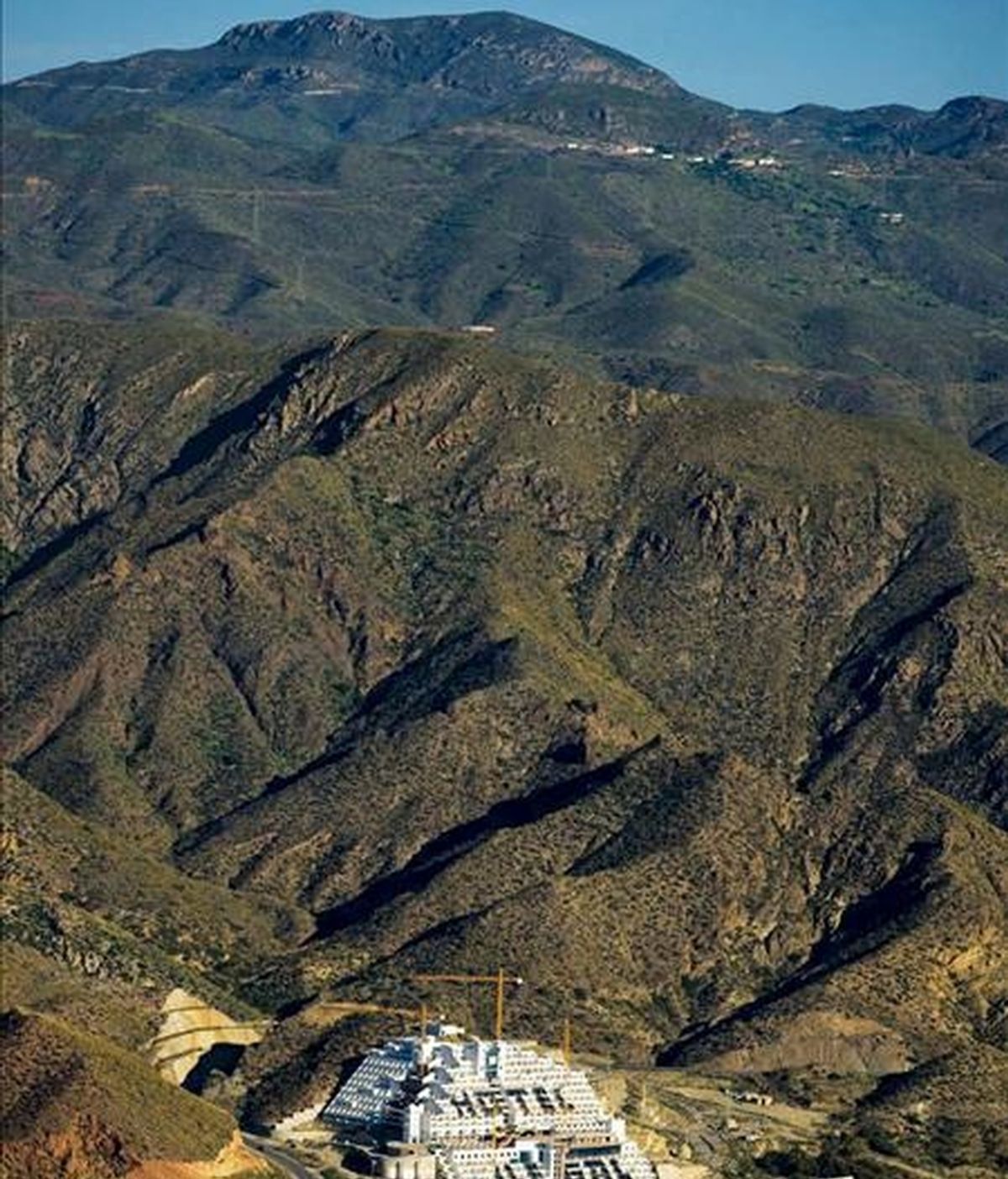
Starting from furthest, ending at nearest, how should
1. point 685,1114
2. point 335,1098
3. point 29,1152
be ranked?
point 685,1114 < point 335,1098 < point 29,1152

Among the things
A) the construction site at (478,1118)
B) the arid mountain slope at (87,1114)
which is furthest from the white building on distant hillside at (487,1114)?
the arid mountain slope at (87,1114)

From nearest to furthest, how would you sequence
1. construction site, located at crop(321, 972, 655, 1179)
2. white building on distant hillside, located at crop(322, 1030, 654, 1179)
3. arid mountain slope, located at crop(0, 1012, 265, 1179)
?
1. arid mountain slope, located at crop(0, 1012, 265, 1179)
2. construction site, located at crop(321, 972, 655, 1179)
3. white building on distant hillside, located at crop(322, 1030, 654, 1179)

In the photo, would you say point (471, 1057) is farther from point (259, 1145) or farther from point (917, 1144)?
point (917, 1144)

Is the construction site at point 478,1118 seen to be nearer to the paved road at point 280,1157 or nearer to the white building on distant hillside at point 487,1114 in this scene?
the white building on distant hillside at point 487,1114

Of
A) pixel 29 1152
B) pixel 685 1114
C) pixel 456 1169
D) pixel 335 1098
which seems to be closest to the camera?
pixel 29 1152

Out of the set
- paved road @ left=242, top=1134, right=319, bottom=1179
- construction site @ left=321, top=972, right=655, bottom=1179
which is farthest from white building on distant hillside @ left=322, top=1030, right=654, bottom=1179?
paved road @ left=242, top=1134, right=319, bottom=1179

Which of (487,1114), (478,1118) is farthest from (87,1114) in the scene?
(487,1114)

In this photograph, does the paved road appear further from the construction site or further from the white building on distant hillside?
the white building on distant hillside

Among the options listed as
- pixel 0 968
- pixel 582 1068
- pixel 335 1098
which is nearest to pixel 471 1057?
pixel 335 1098
